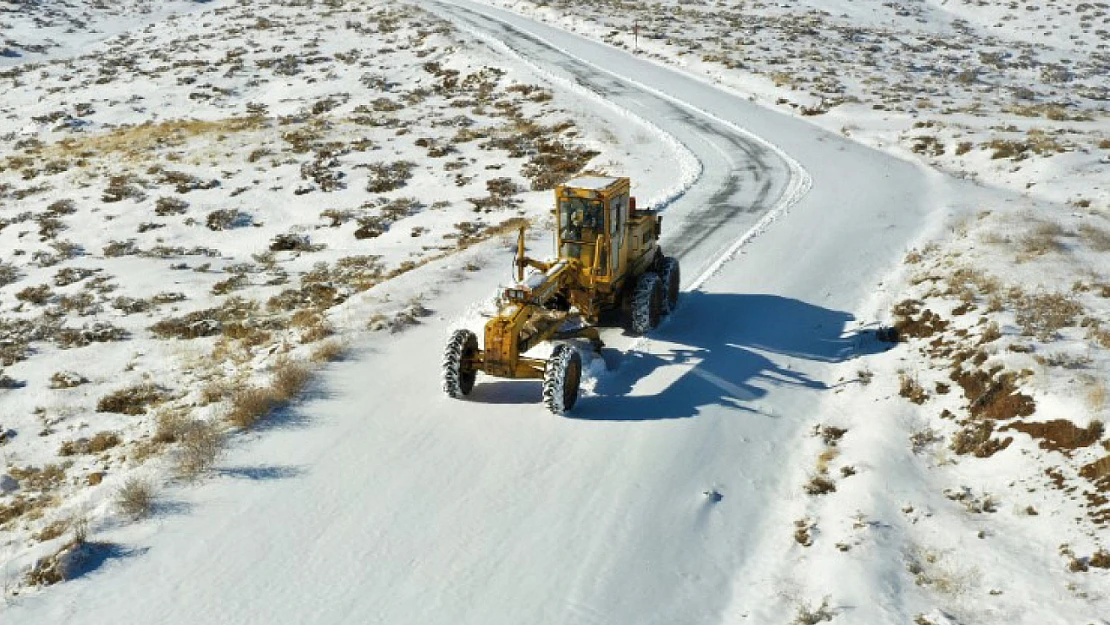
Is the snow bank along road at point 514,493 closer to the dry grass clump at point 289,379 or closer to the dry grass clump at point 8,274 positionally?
the dry grass clump at point 289,379

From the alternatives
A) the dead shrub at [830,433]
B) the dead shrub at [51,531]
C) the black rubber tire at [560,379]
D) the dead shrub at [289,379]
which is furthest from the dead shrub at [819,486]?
the dead shrub at [51,531]

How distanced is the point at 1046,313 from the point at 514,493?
1169 cm

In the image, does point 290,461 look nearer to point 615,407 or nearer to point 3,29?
point 615,407

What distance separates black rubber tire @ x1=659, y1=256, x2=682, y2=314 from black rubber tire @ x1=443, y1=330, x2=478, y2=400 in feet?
18.4

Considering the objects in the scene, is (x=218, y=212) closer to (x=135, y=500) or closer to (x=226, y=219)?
(x=226, y=219)

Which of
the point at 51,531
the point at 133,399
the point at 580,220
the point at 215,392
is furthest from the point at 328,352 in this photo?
the point at 51,531

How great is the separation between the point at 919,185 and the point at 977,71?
3073 centimetres

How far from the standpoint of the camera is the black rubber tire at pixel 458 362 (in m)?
15.2

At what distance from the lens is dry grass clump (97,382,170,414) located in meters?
16.8

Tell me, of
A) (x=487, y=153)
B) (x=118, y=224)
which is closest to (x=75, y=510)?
(x=118, y=224)

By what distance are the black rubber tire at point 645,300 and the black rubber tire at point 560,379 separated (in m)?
3.27

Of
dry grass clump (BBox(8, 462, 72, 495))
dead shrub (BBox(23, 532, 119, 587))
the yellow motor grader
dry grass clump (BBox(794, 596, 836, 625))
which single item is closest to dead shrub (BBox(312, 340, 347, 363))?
the yellow motor grader

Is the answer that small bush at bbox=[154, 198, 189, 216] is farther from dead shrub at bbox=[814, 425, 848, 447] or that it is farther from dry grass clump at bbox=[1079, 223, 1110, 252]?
dry grass clump at bbox=[1079, 223, 1110, 252]

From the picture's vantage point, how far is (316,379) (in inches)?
658
